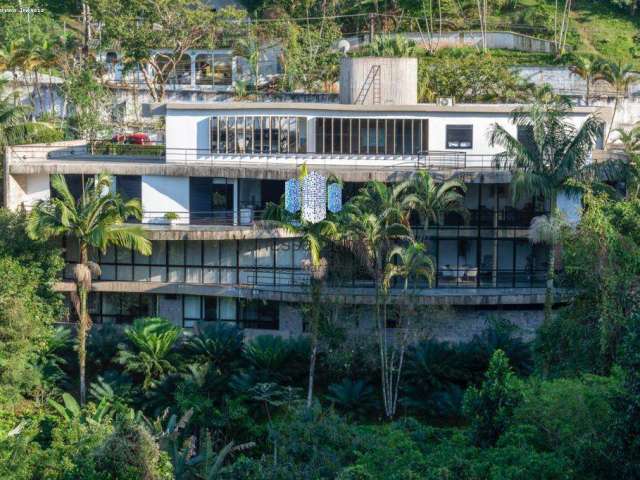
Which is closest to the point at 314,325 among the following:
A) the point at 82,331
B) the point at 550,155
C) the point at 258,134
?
the point at 82,331

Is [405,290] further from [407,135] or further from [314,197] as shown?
[407,135]

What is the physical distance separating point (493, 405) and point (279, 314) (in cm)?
1705

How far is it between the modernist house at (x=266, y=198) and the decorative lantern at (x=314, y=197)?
1385 millimetres

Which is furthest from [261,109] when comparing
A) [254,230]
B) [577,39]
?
[577,39]

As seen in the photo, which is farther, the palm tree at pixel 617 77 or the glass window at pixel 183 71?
the glass window at pixel 183 71

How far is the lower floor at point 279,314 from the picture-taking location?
4926 cm

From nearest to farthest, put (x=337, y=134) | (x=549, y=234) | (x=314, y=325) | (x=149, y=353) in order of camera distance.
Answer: (x=549, y=234) < (x=314, y=325) < (x=149, y=353) < (x=337, y=134)

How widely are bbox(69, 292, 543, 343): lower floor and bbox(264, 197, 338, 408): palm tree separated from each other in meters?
2.12

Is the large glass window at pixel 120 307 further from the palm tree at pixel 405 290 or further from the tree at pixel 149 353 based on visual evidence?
the palm tree at pixel 405 290

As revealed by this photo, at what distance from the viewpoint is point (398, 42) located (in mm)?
70688

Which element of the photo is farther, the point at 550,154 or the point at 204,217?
the point at 204,217

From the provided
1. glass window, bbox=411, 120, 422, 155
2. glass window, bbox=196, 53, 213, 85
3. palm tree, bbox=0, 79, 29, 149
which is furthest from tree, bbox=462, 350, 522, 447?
glass window, bbox=196, 53, 213, 85

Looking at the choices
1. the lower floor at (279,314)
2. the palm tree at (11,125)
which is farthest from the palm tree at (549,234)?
the palm tree at (11,125)

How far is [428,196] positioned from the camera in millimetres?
48594
